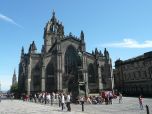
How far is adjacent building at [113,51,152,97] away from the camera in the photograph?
58.7 meters

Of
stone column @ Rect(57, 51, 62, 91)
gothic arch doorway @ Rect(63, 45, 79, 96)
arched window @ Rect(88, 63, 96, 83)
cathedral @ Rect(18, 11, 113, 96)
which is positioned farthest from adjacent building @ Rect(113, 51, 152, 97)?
stone column @ Rect(57, 51, 62, 91)

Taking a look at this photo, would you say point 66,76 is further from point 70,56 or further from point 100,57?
point 100,57

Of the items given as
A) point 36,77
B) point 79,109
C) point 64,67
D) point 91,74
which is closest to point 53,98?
point 36,77

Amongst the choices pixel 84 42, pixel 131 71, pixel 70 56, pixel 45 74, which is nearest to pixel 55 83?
pixel 45 74

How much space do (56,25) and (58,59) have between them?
21.1 m

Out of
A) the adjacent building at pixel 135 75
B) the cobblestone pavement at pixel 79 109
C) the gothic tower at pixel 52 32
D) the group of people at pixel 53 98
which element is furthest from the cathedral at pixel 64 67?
the cobblestone pavement at pixel 79 109

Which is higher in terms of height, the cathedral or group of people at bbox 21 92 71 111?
the cathedral

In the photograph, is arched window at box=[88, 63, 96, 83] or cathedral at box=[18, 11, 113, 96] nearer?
cathedral at box=[18, 11, 113, 96]

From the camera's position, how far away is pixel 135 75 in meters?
64.4

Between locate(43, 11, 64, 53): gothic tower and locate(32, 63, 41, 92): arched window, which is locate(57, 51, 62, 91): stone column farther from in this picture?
locate(43, 11, 64, 53): gothic tower

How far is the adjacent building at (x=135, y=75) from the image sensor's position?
192 feet

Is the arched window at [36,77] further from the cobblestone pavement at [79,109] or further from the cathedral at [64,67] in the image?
the cobblestone pavement at [79,109]

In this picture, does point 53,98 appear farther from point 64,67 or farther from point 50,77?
point 64,67

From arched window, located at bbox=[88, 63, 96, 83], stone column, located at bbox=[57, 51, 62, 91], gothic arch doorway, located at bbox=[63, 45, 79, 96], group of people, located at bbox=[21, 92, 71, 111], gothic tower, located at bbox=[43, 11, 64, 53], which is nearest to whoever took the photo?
group of people, located at bbox=[21, 92, 71, 111]
